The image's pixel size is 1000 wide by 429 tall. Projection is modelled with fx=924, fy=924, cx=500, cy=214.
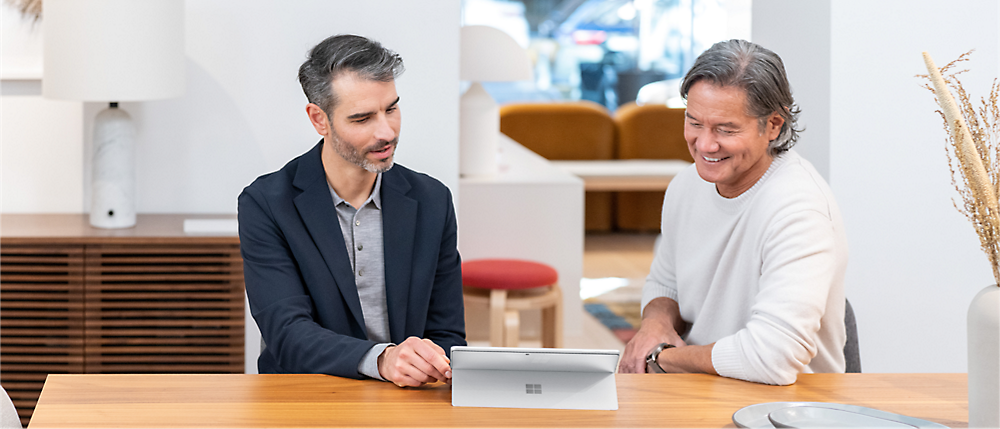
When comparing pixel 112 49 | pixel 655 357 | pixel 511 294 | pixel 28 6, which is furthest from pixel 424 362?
pixel 28 6

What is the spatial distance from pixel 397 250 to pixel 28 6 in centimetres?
166

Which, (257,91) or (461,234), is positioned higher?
(257,91)

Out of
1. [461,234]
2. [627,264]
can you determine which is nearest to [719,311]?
[461,234]

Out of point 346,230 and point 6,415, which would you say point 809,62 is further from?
point 6,415

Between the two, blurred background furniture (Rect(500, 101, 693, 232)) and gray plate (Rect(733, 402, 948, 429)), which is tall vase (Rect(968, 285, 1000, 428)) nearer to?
gray plate (Rect(733, 402, 948, 429))

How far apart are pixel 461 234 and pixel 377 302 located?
2.07 metres

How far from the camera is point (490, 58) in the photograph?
3.94 m

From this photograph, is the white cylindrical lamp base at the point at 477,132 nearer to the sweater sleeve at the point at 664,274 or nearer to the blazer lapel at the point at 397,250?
the sweater sleeve at the point at 664,274

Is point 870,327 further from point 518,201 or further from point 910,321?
point 518,201

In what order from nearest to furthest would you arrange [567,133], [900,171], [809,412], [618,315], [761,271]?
[809,412]
[761,271]
[900,171]
[618,315]
[567,133]

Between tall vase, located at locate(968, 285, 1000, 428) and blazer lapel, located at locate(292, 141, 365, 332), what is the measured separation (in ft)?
3.49

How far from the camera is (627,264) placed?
5.66m

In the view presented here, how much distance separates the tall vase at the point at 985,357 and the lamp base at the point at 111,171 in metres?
2.21

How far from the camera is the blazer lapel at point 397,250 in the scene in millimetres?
1843
